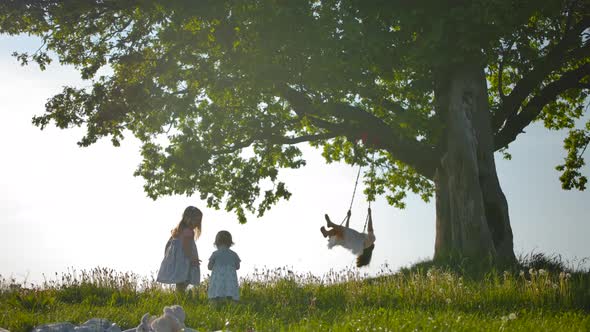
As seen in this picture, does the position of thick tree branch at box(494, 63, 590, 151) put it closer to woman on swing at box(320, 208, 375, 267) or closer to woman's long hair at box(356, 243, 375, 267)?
woman's long hair at box(356, 243, 375, 267)

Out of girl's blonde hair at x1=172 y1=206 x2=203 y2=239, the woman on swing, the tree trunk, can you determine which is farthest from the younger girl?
the tree trunk

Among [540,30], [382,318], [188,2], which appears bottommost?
[382,318]

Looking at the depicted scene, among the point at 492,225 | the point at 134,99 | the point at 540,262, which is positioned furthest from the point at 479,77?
the point at 134,99

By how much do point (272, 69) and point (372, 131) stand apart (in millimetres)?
4226

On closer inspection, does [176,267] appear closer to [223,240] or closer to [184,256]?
[184,256]

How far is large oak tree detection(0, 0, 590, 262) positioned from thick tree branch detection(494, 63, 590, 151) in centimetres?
Answer: 6

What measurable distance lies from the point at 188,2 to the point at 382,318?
10461mm

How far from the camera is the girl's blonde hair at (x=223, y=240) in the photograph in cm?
1405

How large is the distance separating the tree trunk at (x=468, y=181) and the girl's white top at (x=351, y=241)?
5.57 meters

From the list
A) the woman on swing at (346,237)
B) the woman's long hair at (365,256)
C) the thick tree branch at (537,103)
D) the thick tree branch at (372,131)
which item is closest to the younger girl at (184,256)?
the woman on swing at (346,237)

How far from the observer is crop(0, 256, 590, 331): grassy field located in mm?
10016

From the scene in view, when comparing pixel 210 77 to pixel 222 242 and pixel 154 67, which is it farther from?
pixel 222 242

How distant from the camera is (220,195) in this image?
22.3 metres

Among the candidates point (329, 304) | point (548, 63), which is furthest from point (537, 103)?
point (329, 304)
